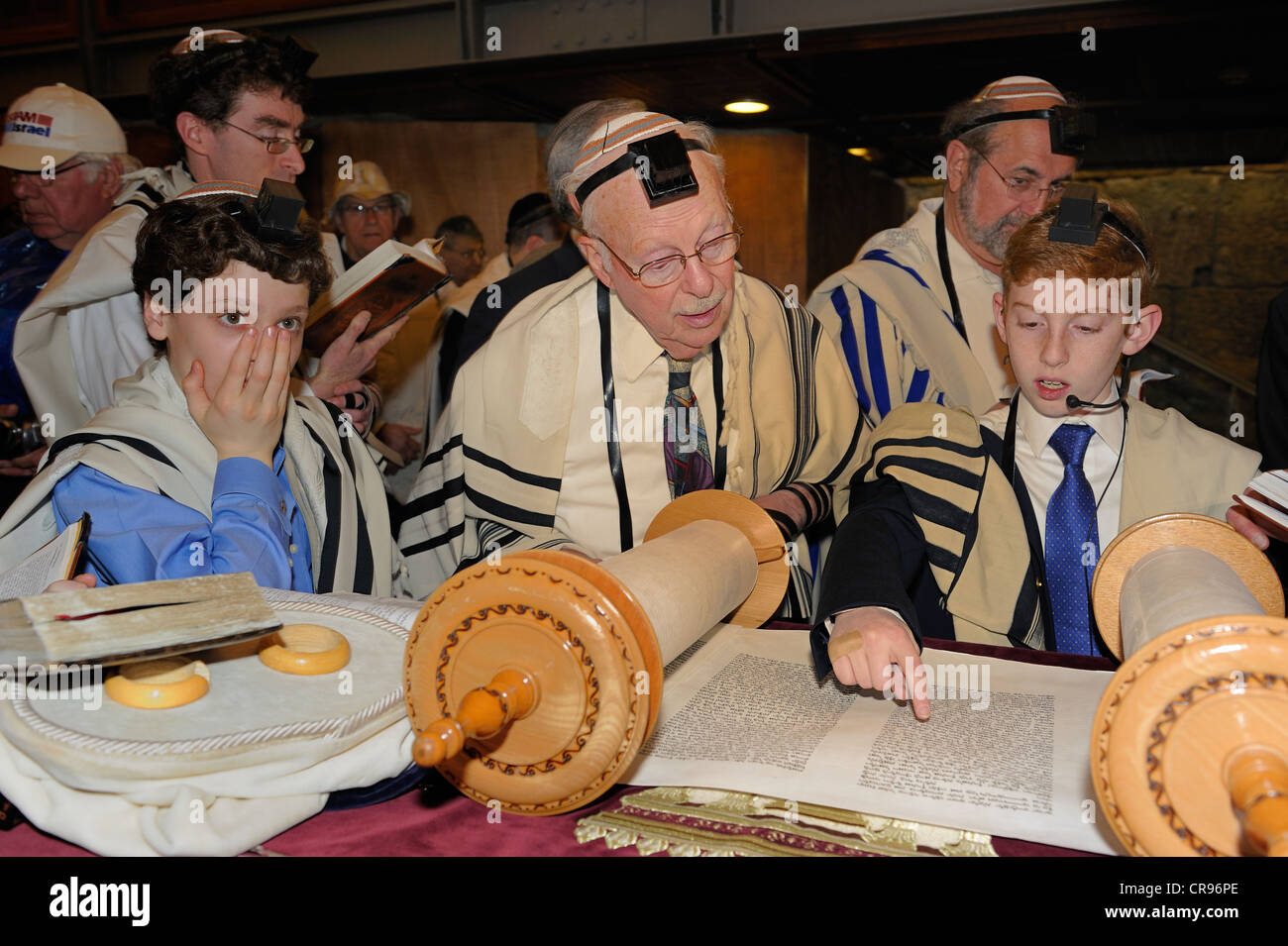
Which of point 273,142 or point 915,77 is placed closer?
point 273,142

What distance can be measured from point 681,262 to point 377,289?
3.01 ft

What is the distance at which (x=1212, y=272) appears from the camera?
8.05 m

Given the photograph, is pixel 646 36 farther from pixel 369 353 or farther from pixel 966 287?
pixel 369 353

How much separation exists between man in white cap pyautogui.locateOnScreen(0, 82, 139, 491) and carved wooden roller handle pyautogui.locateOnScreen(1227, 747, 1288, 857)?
364 centimetres

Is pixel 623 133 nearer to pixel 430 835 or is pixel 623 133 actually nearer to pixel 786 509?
pixel 786 509

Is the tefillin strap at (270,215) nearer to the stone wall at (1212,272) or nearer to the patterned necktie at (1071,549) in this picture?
the patterned necktie at (1071,549)

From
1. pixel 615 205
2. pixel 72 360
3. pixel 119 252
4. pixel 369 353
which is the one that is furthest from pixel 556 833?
pixel 72 360

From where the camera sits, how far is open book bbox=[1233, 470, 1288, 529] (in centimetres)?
148

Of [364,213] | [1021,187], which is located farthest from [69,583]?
[364,213]

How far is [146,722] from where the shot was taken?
1090 millimetres

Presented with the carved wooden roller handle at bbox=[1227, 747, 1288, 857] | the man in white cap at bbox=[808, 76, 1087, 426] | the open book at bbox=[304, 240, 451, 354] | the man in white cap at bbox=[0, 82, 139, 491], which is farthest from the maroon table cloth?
the man in white cap at bbox=[0, 82, 139, 491]

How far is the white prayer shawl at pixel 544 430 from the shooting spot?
2.31 meters

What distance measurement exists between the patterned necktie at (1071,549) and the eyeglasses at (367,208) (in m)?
4.56

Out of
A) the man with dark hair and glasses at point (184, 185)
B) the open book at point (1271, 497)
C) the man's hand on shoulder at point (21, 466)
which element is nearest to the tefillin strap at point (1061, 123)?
the open book at point (1271, 497)
